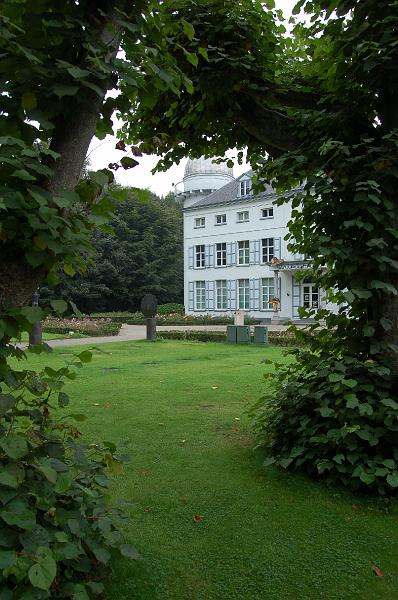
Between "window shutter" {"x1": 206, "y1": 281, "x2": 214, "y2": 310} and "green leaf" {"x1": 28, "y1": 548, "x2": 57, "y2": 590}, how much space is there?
36.9m

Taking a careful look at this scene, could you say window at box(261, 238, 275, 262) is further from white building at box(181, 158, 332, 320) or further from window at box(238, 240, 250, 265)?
window at box(238, 240, 250, 265)

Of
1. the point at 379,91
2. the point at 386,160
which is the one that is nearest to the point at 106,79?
the point at 386,160

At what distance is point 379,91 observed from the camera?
415 centimetres

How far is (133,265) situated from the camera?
159ft

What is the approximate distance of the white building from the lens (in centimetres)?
3386

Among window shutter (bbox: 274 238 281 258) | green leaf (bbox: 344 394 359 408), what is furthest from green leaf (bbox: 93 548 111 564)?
window shutter (bbox: 274 238 281 258)

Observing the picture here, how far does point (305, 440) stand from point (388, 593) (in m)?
1.50

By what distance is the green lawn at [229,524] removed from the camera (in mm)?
2686

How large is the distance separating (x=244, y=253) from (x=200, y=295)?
547 cm

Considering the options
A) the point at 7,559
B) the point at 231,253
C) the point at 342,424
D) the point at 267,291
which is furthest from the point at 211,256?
the point at 7,559

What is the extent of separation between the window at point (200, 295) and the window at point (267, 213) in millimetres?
7729

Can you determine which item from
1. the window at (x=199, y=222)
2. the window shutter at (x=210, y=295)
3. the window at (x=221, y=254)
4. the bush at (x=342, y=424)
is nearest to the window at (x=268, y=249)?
the window at (x=221, y=254)

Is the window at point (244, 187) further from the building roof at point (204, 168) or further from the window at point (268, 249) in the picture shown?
the building roof at point (204, 168)

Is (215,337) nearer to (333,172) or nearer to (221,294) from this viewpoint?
(333,172)
